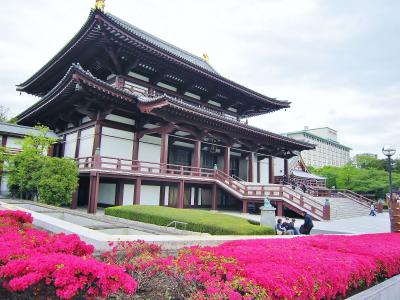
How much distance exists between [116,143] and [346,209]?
19563 mm

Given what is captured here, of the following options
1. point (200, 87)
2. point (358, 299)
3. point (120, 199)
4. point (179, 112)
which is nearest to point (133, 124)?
point (179, 112)

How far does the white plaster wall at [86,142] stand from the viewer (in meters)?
19.7

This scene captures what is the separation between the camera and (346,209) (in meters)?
25.8

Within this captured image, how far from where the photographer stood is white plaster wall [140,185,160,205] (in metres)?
20.0

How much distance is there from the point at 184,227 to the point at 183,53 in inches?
978

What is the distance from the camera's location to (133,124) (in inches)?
822

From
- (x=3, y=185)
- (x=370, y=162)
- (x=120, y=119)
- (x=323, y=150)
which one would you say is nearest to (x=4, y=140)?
(x=3, y=185)

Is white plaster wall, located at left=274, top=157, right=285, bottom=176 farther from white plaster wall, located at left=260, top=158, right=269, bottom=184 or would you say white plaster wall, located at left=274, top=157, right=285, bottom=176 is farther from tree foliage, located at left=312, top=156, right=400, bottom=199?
tree foliage, located at left=312, top=156, right=400, bottom=199

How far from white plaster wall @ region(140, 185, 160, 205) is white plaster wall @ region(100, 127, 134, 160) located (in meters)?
2.47

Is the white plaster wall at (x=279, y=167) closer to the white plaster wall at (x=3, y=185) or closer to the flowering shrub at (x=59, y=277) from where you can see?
the white plaster wall at (x=3, y=185)

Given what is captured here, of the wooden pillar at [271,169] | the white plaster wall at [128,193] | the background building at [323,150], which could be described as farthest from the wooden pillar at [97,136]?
the background building at [323,150]

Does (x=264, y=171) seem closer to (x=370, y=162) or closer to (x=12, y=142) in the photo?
(x=12, y=142)

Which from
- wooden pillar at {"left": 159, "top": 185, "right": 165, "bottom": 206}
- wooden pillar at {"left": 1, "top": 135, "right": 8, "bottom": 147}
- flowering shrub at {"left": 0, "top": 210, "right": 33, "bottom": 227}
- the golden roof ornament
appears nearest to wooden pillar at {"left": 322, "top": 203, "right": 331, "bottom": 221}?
wooden pillar at {"left": 159, "top": 185, "right": 165, "bottom": 206}

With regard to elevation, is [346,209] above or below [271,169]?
below
